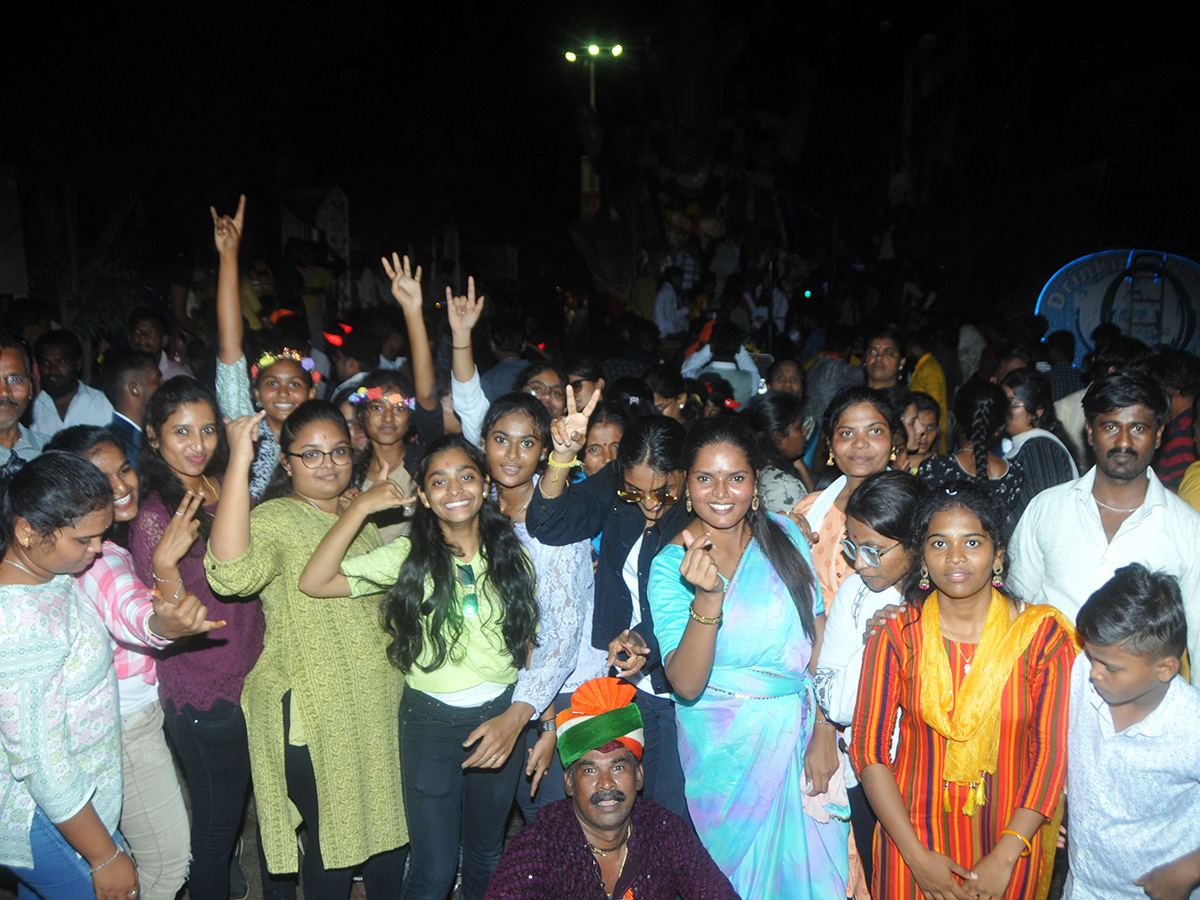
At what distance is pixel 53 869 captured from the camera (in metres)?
2.35

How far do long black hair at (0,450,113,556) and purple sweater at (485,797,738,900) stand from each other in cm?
152

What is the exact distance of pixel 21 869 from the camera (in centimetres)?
234

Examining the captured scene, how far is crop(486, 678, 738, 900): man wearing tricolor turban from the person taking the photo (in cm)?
246

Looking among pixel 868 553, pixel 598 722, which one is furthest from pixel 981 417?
pixel 598 722

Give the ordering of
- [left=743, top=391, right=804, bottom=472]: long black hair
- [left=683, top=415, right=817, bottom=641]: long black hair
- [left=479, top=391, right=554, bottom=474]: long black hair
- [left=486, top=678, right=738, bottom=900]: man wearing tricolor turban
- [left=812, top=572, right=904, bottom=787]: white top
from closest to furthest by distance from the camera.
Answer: [left=486, top=678, right=738, bottom=900]: man wearing tricolor turban < [left=812, top=572, right=904, bottom=787]: white top < [left=683, top=415, right=817, bottom=641]: long black hair < [left=479, top=391, right=554, bottom=474]: long black hair < [left=743, top=391, right=804, bottom=472]: long black hair

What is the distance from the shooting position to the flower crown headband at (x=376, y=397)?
3.77 metres

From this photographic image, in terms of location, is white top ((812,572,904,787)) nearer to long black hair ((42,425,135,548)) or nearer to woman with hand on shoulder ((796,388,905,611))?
woman with hand on shoulder ((796,388,905,611))

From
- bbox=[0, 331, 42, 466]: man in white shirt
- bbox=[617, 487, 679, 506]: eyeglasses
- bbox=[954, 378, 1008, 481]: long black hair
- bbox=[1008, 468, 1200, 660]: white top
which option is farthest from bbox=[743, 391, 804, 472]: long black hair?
bbox=[0, 331, 42, 466]: man in white shirt

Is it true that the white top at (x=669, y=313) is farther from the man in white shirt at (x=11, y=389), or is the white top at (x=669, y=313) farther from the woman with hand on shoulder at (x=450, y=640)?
the woman with hand on shoulder at (x=450, y=640)

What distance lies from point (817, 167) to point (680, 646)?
1603cm

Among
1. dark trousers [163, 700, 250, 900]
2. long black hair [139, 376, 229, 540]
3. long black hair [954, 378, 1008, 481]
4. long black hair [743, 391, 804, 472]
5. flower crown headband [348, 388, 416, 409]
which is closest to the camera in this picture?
dark trousers [163, 700, 250, 900]

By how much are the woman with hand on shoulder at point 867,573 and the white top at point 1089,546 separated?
0.81 meters

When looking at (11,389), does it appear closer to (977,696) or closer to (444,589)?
(444,589)

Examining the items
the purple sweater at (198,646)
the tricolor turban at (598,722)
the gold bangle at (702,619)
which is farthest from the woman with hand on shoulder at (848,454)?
the purple sweater at (198,646)
